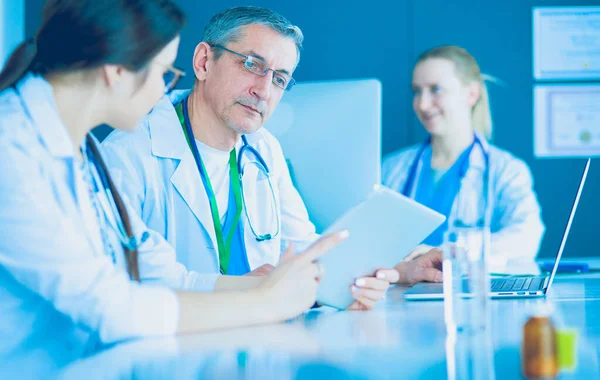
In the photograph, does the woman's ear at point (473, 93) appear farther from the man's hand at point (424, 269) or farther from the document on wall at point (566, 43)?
the man's hand at point (424, 269)

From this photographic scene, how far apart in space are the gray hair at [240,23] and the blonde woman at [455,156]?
1329mm

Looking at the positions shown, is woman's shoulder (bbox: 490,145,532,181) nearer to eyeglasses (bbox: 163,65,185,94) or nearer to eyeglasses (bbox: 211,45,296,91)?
eyeglasses (bbox: 211,45,296,91)

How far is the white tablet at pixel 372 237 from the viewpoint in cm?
136

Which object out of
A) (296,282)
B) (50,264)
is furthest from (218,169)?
(50,264)

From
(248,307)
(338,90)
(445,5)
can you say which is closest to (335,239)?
(248,307)

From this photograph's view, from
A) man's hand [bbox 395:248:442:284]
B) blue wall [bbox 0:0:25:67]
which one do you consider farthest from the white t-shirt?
blue wall [bbox 0:0:25:67]

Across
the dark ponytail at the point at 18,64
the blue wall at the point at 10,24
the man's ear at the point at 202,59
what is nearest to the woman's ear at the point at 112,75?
the dark ponytail at the point at 18,64

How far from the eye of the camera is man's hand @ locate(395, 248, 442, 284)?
6.36 ft

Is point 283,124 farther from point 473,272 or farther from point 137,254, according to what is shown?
point 473,272

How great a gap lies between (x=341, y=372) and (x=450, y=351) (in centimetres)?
21

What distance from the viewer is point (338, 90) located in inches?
75.7

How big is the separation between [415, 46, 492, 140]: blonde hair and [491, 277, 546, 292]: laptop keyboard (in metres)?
1.72

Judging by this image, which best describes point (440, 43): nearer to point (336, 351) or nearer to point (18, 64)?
point (18, 64)

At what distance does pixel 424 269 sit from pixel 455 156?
1534mm
